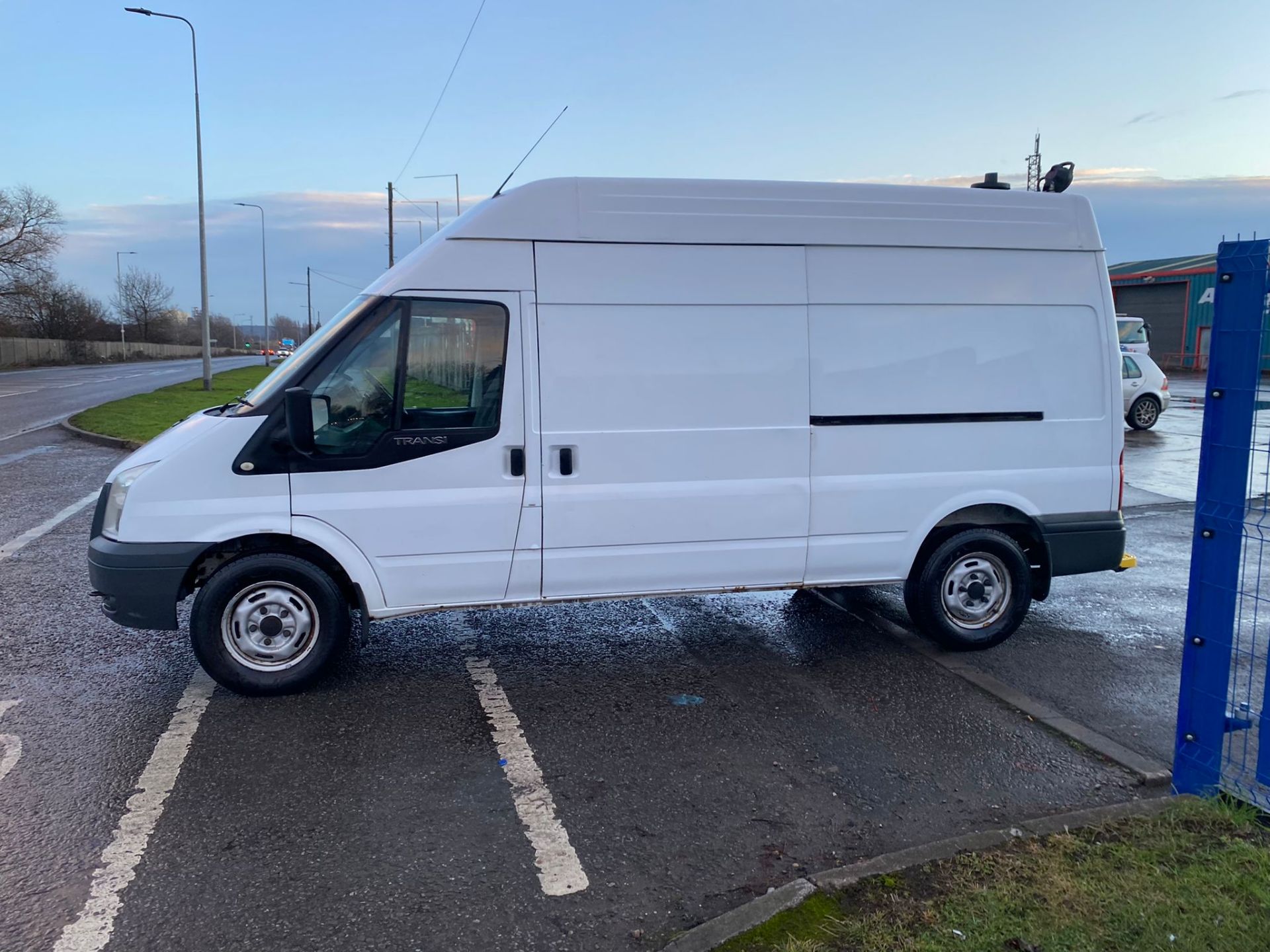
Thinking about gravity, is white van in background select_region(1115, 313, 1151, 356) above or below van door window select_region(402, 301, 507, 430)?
above

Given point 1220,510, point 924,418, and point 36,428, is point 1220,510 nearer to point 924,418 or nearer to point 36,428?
point 924,418

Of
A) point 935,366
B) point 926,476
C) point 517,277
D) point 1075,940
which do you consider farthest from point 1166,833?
point 517,277

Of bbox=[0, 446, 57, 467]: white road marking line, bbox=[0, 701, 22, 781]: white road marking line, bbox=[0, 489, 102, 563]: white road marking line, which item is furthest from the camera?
bbox=[0, 446, 57, 467]: white road marking line

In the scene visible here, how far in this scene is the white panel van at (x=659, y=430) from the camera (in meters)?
4.79

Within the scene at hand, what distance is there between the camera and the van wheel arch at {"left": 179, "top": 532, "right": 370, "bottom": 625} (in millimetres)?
4805

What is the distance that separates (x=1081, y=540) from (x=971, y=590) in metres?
0.75

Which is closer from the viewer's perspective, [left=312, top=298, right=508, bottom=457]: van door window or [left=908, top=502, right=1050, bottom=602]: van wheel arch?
[left=312, top=298, right=508, bottom=457]: van door window

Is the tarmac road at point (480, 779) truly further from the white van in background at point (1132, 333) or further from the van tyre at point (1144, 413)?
the white van in background at point (1132, 333)

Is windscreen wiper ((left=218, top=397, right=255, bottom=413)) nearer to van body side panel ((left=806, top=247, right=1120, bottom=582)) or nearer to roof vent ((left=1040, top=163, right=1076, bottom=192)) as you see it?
van body side panel ((left=806, top=247, right=1120, bottom=582))

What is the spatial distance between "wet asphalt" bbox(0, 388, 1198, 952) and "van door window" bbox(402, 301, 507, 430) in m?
1.52

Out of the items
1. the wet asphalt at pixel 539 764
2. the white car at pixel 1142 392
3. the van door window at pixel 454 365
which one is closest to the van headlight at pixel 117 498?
the wet asphalt at pixel 539 764

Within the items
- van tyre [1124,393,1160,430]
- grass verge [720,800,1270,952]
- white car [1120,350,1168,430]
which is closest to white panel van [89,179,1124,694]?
grass verge [720,800,1270,952]

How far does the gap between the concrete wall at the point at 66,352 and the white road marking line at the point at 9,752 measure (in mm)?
56289

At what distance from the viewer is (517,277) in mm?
4922
